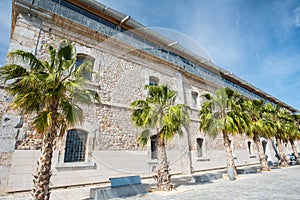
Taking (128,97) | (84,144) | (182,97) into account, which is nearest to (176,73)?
(182,97)

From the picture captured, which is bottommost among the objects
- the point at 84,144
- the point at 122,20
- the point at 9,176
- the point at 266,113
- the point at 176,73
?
the point at 9,176

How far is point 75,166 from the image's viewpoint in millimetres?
6488

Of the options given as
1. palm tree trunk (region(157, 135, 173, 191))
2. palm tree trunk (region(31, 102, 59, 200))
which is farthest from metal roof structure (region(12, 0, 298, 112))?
palm tree trunk (region(31, 102, 59, 200))

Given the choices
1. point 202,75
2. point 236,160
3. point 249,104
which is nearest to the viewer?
point 249,104

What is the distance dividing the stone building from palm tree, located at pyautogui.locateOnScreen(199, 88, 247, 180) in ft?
6.71

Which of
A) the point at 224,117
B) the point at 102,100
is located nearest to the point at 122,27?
the point at 102,100

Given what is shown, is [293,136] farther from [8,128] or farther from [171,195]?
[8,128]

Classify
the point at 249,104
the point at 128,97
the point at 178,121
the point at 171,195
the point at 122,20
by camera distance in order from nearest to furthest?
the point at 171,195
the point at 178,121
the point at 128,97
the point at 122,20
the point at 249,104

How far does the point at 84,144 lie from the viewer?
23.0ft

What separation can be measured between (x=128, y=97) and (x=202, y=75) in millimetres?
7397

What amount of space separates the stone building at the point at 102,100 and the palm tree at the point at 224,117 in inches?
80.5

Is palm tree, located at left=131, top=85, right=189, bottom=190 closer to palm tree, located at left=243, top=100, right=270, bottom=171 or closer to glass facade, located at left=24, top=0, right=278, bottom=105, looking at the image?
glass facade, located at left=24, top=0, right=278, bottom=105

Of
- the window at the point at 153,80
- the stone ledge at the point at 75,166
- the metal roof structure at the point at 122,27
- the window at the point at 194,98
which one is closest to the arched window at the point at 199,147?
the window at the point at 194,98

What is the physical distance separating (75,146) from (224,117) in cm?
751
